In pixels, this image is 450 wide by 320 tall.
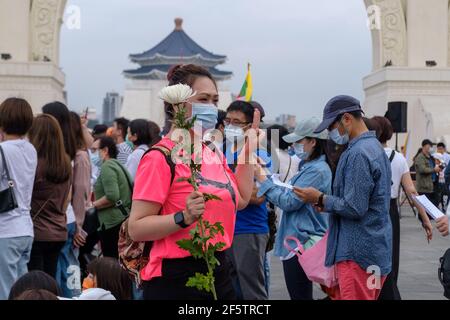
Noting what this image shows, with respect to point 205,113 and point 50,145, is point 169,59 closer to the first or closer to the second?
point 50,145

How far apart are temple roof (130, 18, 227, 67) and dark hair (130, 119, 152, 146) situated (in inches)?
2526

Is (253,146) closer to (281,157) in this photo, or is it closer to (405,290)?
(281,157)

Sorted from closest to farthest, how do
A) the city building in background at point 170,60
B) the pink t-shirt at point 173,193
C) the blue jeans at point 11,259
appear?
the pink t-shirt at point 173,193 < the blue jeans at point 11,259 < the city building in background at point 170,60

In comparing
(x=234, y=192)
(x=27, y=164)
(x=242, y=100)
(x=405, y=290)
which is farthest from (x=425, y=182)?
(x=234, y=192)

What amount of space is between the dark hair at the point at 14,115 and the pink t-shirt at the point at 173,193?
1.97 metres

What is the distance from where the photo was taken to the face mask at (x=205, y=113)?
384 cm

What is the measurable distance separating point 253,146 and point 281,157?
350cm

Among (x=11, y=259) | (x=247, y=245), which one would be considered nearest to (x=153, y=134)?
(x=247, y=245)

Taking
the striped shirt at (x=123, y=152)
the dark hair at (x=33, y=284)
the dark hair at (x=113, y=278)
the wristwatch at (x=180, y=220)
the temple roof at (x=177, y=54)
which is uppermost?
the temple roof at (x=177, y=54)

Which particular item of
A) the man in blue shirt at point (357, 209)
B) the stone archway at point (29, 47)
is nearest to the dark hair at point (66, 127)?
the man in blue shirt at point (357, 209)

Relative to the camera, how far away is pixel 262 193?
19.0ft

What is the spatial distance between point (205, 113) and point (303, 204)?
2348 millimetres

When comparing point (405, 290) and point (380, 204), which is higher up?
point (380, 204)

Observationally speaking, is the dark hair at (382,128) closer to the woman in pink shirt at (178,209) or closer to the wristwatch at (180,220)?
the woman in pink shirt at (178,209)
